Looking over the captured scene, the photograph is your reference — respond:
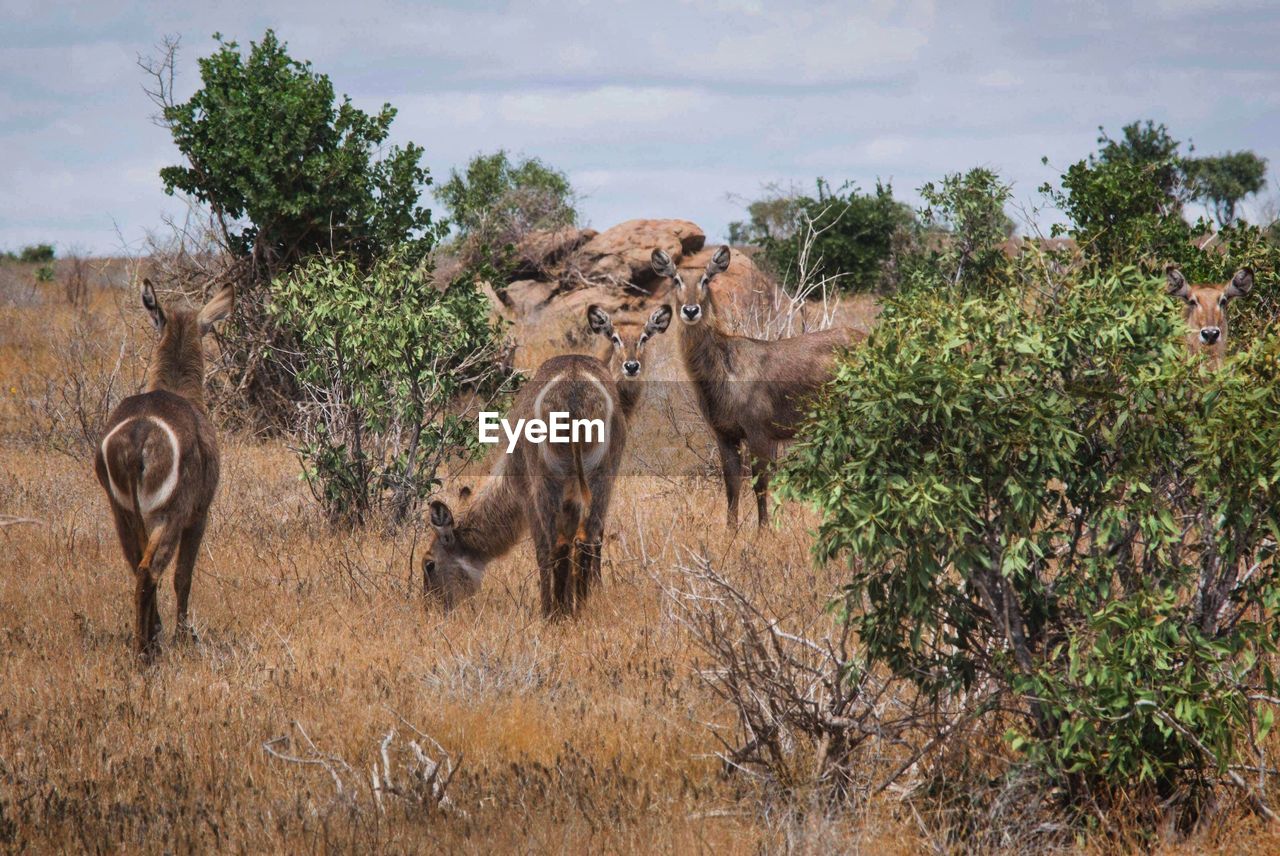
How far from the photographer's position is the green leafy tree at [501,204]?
22953mm

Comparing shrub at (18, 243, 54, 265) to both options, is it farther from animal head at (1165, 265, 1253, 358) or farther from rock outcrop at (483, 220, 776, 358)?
animal head at (1165, 265, 1253, 358)

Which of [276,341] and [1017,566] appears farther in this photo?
[276,341]

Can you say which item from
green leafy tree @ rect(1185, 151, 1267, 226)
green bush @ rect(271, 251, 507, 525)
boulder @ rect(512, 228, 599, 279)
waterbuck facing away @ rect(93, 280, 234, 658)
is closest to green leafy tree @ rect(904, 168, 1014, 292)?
green bush @ rect(271, 251, 507, 525)

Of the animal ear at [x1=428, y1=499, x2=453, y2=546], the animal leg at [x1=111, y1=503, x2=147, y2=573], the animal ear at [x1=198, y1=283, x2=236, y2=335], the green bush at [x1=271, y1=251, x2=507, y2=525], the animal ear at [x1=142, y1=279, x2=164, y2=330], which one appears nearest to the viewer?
the animal leg at [x1=111, y1=503, x2=147, y2=573]

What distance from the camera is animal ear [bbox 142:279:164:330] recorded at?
7.19 metres

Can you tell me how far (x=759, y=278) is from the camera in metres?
22.2

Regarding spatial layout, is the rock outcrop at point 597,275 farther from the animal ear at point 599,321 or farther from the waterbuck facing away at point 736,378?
the animal ear at point 599,321

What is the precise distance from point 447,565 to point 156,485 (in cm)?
199

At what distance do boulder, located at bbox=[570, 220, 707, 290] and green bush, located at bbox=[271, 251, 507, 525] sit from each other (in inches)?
513

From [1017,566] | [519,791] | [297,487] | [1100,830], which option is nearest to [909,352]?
[1017,566]

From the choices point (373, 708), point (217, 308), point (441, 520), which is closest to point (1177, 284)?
point (441, 520)

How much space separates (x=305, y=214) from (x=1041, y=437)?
36.3 ft

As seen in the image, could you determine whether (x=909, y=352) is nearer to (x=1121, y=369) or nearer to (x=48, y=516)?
(x=1121, y=369)

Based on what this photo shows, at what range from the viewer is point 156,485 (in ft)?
20.7
